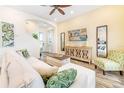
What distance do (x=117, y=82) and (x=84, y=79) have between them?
5.81ft

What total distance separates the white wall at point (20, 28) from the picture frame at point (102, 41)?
7.13 feet

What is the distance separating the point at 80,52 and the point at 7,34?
2.75m

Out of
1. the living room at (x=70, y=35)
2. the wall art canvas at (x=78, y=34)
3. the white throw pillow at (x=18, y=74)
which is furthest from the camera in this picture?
the wall art canvas at (x=78, y=34)

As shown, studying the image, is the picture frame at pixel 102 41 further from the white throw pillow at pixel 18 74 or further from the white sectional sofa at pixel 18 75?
the white throw pillow at pixel 18 74

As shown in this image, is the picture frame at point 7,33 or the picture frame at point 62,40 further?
the picture frame at point 62,40

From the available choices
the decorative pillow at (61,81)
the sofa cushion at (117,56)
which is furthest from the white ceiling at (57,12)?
the decorative pillow at (61,81)

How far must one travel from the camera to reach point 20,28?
13.2 ft

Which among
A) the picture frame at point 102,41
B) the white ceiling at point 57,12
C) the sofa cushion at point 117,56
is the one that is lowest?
the sofa cushion at point 117,56

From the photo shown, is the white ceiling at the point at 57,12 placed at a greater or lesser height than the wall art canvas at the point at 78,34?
greater

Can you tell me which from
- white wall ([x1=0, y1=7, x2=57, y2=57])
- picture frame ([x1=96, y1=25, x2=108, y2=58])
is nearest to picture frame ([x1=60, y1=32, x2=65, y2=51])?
white wall ([x1=0, y1=7, x2=57, y2=57])

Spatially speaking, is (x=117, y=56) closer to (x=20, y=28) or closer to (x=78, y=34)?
(x=78, y=34)

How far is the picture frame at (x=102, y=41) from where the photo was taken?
4.56 metres

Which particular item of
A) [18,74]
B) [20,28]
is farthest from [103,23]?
[18,74]

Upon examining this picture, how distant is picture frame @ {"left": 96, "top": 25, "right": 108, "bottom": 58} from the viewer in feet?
15.0
